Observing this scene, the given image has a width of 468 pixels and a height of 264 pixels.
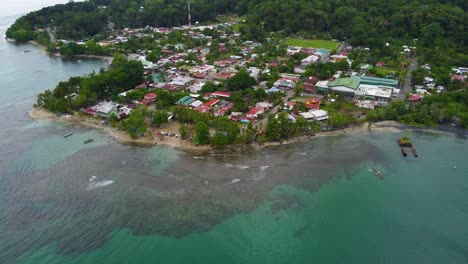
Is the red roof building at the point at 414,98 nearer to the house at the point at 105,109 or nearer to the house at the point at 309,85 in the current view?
the house at the point at 309,85

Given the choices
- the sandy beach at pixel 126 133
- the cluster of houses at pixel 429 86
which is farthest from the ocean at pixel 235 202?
the cluster of houses at pixel 429 86

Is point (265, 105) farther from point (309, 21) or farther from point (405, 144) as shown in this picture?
point (309, 21)

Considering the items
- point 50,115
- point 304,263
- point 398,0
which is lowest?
point 304,263

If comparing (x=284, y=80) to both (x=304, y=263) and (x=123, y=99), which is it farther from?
(x=304, y=263)

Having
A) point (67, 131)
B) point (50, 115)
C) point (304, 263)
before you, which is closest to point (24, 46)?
point (50, 115)

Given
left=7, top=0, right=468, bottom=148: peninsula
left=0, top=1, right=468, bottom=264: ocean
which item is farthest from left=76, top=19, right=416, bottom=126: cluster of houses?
left=0, top=1, right=468, bottom=264: ocean

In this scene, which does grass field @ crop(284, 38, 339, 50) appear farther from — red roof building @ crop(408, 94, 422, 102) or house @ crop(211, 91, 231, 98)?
house @ crop(211, 91, 231, 98)
